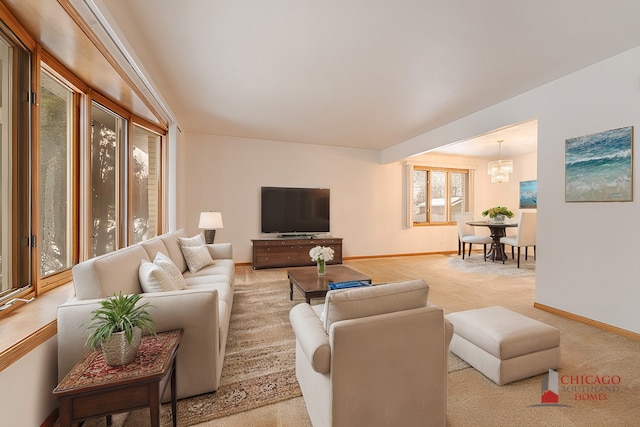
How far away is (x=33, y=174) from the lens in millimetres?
1831

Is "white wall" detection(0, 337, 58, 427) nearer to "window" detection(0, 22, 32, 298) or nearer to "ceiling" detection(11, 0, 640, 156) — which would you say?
"window" detection(0, 22, 32, 298)

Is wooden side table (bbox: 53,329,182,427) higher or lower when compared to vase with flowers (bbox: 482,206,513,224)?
lower

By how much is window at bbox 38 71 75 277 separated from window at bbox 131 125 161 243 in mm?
1111

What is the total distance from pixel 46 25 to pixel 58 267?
175 centimetres

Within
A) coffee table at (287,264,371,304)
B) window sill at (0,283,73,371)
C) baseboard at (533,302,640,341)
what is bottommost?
baseboard at (533,302,640,341)

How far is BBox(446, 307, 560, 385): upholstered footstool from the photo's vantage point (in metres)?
1.80

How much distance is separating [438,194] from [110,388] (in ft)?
23.9

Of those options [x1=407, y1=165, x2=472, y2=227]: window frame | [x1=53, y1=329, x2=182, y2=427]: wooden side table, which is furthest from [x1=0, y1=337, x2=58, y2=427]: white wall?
[x1=407, y1=165, x2=472, y2=227]: window frame

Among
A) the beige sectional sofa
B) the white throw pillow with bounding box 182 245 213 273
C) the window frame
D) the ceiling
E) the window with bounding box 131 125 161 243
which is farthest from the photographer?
the window frame

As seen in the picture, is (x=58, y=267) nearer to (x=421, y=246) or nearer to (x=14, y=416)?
(x=14, y=416)

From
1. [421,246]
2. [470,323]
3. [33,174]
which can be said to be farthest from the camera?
[421,246]

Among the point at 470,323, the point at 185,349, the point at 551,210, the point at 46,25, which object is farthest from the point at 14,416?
the point at 551,210

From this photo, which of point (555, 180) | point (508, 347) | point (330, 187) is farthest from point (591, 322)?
point (330, 187)

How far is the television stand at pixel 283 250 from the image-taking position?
5211mm
